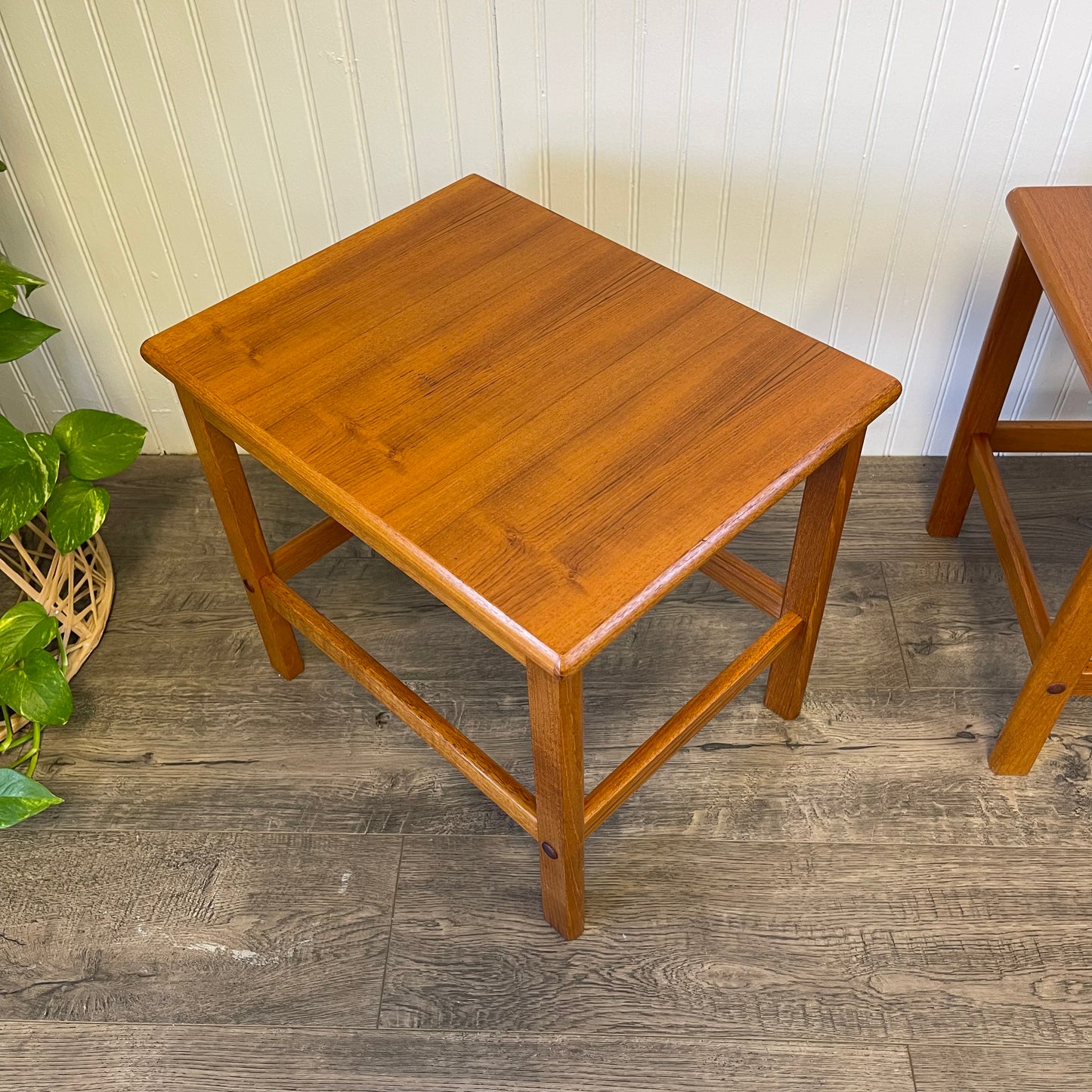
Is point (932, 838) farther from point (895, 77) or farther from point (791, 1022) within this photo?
point (895, 77)

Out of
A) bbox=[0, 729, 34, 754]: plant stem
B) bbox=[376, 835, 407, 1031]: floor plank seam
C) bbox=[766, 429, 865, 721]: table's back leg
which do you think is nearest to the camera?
bbox=[766, 429, 865, 721]: table's back leg

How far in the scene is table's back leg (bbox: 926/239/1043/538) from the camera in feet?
4.37

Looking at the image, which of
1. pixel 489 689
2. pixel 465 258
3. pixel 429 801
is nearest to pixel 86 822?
pixel 429 801

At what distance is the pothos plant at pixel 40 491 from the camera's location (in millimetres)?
1257

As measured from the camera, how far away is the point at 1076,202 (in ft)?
3.98

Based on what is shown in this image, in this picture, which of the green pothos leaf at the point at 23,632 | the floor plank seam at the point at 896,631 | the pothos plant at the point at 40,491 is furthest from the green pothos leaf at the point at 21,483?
the floor plank seam at the point at 896,631

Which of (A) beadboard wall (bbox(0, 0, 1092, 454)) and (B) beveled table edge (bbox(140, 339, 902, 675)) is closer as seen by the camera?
(B) beveled table edge (bbox(140, 339, 902, 675))

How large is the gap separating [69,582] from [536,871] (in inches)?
31.5

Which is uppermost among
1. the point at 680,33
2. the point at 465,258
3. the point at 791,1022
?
the point at 680,33

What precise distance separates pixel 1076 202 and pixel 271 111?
3.29ft

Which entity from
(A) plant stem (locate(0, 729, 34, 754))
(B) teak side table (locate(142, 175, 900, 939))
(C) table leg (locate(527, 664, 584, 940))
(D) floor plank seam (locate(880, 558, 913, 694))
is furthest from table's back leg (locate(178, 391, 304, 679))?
(D) floor plank seam (locate(880, 558, 913, 694))

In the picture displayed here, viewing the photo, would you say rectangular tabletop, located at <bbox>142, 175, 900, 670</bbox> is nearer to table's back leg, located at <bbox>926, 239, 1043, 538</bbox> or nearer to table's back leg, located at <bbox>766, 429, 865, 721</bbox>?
table's back leg, located at <bbox>766, 429, 865, 721</bbox>

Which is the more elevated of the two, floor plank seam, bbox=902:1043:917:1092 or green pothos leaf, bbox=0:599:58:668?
green pothos leaf, bbox=0:599:58:668

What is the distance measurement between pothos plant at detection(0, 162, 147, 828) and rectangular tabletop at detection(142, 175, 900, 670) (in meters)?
0.27
